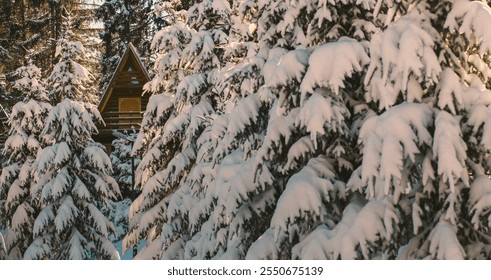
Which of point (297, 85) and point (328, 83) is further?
point (297, 85)

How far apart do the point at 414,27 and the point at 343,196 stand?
2.69 m

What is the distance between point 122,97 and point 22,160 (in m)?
18.0

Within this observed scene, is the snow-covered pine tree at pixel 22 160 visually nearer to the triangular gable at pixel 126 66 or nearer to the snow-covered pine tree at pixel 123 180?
the snow-covered pine tree at pixel 123 180

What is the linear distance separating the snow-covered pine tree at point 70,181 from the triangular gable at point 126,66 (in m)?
16.3

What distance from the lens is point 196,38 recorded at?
59.2 ft

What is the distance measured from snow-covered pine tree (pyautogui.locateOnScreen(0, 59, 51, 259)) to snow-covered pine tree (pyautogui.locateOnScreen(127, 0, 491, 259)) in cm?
1206

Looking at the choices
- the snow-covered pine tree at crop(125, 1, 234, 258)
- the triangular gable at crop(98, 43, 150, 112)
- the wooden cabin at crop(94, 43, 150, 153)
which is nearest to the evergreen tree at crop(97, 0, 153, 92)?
the wooden cabin at crop(94, 43, 150, 153)

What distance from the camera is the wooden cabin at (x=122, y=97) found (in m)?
38.9

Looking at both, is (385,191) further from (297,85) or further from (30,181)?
(30,181)

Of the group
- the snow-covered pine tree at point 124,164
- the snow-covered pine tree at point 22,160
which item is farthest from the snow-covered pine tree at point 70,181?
the snow-covered pine tree at point 124,164

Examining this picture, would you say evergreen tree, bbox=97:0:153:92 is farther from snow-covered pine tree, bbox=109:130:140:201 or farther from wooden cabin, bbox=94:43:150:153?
snow-covered pine tree, bbox=109:130:140:201

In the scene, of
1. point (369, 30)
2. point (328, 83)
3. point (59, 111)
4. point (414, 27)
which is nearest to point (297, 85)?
point (328, 83)

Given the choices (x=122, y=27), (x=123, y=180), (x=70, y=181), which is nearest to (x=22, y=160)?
(x=70, y=181)

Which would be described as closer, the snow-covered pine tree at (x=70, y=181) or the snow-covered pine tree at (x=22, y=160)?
the snow-covered pine tree at (x=70, y=181)
